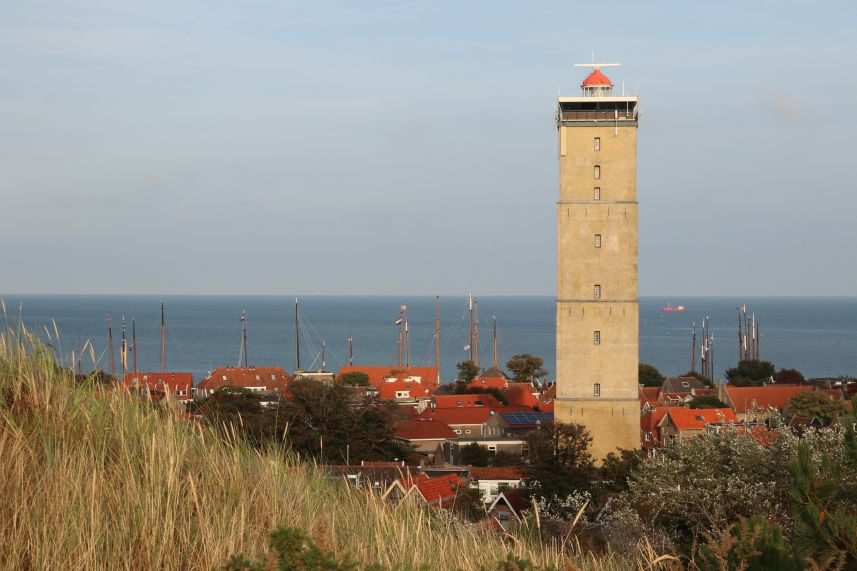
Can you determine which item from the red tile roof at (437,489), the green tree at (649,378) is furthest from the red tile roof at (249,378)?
the red tile roof at (437,489)

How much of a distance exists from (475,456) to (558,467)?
11441mm

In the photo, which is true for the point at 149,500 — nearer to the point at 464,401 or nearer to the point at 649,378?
the point at 464,401

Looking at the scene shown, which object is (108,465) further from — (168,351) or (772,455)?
(168,351)

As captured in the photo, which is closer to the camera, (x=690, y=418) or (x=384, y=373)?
(x=690, y=418)

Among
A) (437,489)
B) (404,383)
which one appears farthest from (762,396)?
(437,489)

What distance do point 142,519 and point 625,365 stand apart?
34385mm

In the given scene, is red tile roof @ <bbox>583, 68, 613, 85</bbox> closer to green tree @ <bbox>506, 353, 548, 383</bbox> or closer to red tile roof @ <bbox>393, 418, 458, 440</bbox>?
red tile roof @ <bbox>393, 418, 458, 440</bbox>

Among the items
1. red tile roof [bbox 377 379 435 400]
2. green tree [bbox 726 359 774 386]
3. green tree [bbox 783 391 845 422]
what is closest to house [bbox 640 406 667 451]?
green tree [bbox 783 391 845 422]

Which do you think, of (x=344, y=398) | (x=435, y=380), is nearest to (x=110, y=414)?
(x=344, y=398)

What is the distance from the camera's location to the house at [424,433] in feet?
134

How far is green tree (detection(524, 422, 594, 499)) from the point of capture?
78.9 ft

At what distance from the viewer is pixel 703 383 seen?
7081cm

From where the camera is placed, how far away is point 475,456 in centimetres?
3603

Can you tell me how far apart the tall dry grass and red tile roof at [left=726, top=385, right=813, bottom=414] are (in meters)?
44.5
